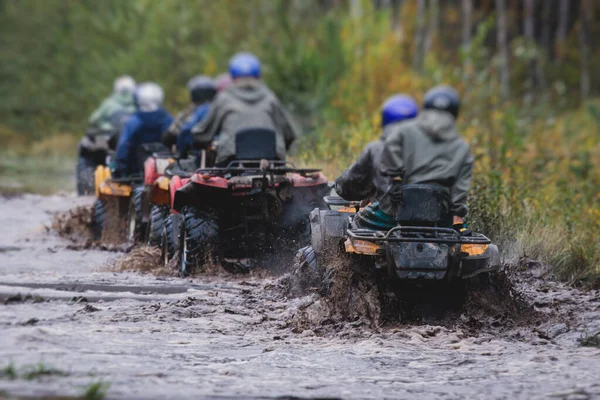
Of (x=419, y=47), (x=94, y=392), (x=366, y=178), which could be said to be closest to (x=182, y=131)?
(x=366, y=178)

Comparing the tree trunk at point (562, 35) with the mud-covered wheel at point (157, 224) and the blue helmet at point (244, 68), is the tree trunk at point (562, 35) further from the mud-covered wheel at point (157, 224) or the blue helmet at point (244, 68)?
the mud-covered wheel at point (157, 224)

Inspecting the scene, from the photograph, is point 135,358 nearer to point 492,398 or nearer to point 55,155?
point 492,398

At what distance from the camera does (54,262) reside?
1244 centimetres

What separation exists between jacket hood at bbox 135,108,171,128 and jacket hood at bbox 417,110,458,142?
7123 mm

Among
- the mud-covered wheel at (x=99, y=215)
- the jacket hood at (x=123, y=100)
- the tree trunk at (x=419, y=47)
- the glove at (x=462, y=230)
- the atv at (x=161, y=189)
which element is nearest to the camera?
the glove at (x=462, y=230)

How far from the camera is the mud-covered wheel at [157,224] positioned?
1293 centimetres

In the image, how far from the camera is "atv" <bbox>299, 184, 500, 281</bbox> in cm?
823

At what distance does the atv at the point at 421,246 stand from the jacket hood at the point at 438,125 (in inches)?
14.5

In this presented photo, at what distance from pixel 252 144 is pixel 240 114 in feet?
1.74

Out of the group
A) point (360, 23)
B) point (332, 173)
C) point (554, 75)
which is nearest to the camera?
point (332, 173)

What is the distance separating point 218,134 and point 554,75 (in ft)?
140

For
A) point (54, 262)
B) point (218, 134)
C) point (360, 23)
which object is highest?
point (360, 23)

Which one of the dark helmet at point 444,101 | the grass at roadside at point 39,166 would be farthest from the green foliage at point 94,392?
the grass at roadside at point 39,166

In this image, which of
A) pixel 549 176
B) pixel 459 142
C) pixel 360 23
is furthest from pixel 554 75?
pixel 459 142
